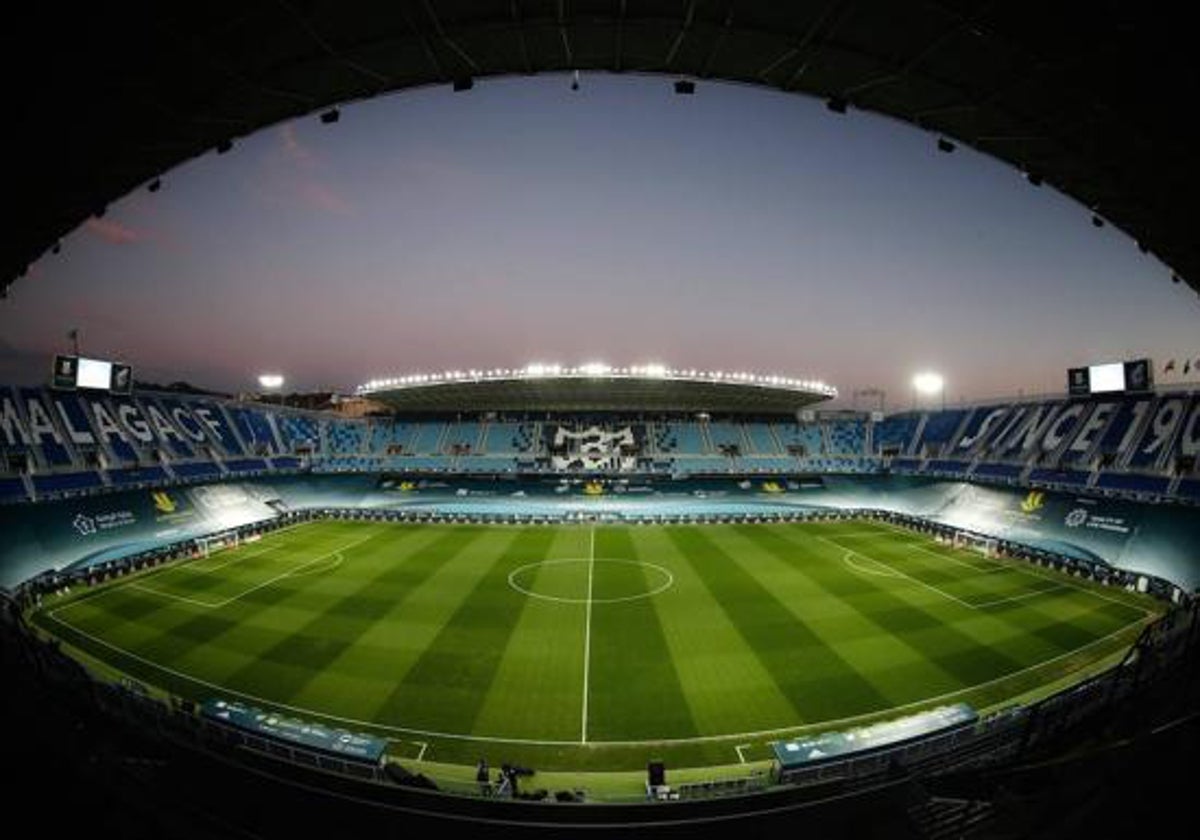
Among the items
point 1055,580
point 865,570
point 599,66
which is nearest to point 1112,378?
point 1055,580

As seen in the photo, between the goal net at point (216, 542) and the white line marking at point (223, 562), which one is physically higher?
the goal net at point (216, 542)

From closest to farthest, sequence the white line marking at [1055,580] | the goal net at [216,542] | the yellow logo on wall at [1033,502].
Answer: the white line marking at [1055,580], the goal net at [216,542], the yellow logo on wall at [1033,502]

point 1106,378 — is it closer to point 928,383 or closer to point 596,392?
point 928,383

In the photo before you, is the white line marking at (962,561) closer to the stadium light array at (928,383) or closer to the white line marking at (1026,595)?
the white line marking at (1026,595)

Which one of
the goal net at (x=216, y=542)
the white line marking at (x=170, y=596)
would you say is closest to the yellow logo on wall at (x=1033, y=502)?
the white line marking at (x=170, y=596)

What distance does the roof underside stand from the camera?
5731 cm

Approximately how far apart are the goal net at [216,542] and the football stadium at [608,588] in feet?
0.52

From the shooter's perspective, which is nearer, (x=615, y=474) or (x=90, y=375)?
(x=90, y=375)

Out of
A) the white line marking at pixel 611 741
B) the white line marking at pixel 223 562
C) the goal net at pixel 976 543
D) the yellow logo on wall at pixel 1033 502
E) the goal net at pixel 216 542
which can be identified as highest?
the yellow logo on wall at pixel 1033 502

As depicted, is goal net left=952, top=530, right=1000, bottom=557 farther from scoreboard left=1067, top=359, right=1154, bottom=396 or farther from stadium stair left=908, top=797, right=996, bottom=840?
stadium stair left=908, top=797, right=996, bottom=840

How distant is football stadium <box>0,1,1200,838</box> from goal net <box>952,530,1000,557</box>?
364 millimetres

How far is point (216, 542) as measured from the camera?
3516 centimetres

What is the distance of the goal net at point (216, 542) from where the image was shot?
3378cm

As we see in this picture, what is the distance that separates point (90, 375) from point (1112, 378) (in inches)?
3059
